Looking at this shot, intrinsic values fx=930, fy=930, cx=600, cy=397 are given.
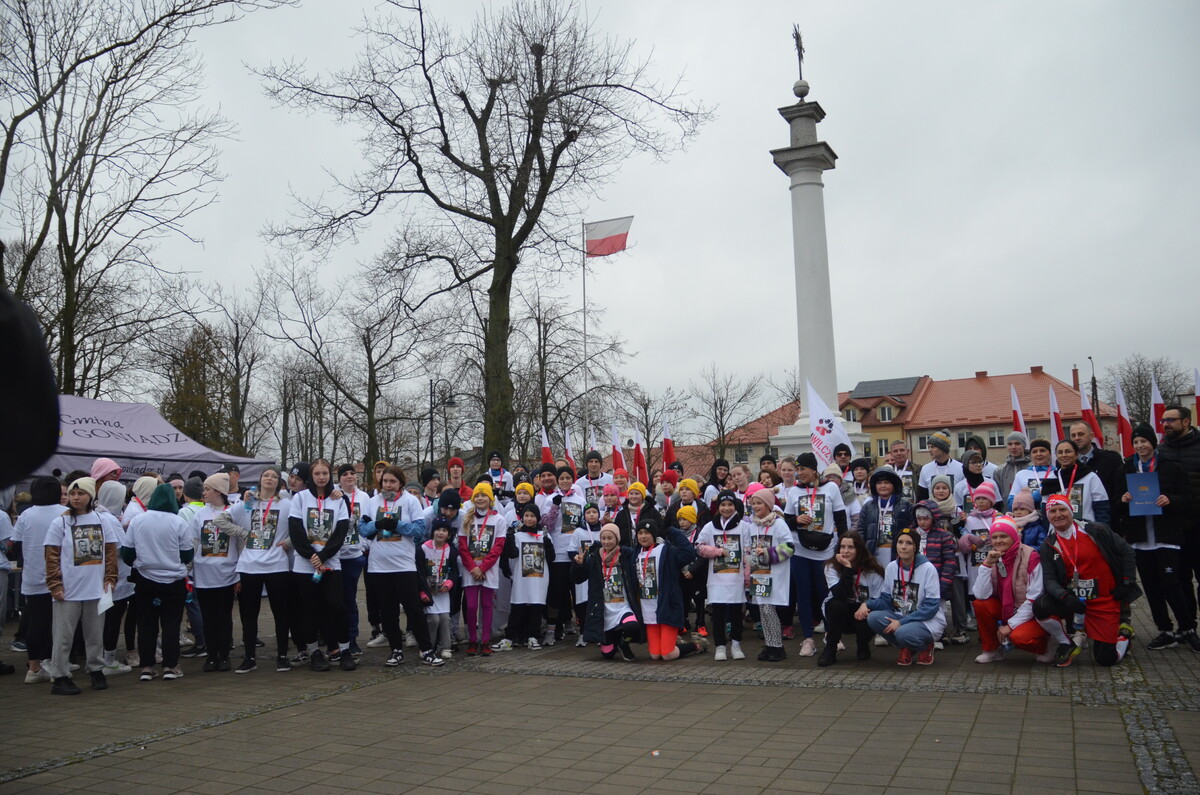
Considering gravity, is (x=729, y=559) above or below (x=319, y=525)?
below

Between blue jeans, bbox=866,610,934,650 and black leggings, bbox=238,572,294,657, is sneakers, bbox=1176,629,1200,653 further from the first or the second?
black leggings, bbox=238,572,294,657

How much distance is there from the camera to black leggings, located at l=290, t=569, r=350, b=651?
978 cm

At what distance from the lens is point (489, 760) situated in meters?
6.16

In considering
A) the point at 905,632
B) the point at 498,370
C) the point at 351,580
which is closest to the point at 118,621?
the point at 351,580

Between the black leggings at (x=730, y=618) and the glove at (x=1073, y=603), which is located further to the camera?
the black leggings at (x=730, y=618)

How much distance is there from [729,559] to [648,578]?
0.92m

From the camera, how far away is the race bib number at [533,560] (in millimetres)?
10938

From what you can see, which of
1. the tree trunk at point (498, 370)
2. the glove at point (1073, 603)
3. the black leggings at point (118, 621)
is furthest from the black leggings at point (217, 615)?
the tree trunk at point (498, 370)

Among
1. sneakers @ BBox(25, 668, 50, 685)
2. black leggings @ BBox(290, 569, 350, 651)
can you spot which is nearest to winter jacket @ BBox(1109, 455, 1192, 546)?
black leggings @ BBox(290, 569, 350, 651)

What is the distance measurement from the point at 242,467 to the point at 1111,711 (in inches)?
705

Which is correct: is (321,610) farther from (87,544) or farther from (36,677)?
(36,677)

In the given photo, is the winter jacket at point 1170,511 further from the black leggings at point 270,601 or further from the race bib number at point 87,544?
the race bib number at point 87,544

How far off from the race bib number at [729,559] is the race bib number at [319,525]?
13.5ft

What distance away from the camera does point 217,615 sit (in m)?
10.0
